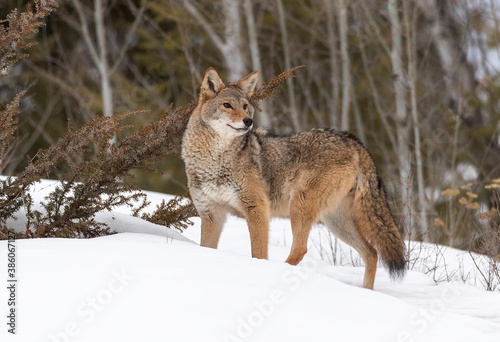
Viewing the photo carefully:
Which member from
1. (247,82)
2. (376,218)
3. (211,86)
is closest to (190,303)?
(376,218)

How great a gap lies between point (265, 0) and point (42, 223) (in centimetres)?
1111

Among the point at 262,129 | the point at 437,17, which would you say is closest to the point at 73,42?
the point at 437,17

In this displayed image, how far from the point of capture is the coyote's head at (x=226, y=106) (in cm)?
582

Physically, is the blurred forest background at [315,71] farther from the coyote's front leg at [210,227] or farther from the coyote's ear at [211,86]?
the coyote's ear at [211,86]

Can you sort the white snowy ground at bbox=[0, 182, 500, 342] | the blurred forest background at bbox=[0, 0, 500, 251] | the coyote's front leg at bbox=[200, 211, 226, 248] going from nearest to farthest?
the white snowy ground at bbox=[0, 182, 500, 342] < the coyote's front leg at bbox=[200, 211, 226, 248] < the blurred forest background at bbox=[0, 0, 500, 251]

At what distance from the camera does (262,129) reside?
21.7ft

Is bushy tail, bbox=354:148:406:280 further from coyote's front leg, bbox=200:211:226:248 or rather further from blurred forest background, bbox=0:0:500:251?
blurred forest background, bbox=0:0:500:251

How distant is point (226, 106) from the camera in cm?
595

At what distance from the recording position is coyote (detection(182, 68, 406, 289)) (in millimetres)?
5777

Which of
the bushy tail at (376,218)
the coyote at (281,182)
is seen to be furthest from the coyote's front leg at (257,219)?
the bushy tail at (376,218)

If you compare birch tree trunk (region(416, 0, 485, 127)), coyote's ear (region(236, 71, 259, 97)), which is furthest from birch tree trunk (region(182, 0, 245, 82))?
coyote's ear (region(236, 71, 259, 97))

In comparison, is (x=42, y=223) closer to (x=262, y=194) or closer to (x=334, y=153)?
(x=262, y=194)

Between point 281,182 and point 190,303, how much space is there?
241cm

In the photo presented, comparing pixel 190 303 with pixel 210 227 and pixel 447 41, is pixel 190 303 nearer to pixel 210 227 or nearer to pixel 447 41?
pixel 210 227
